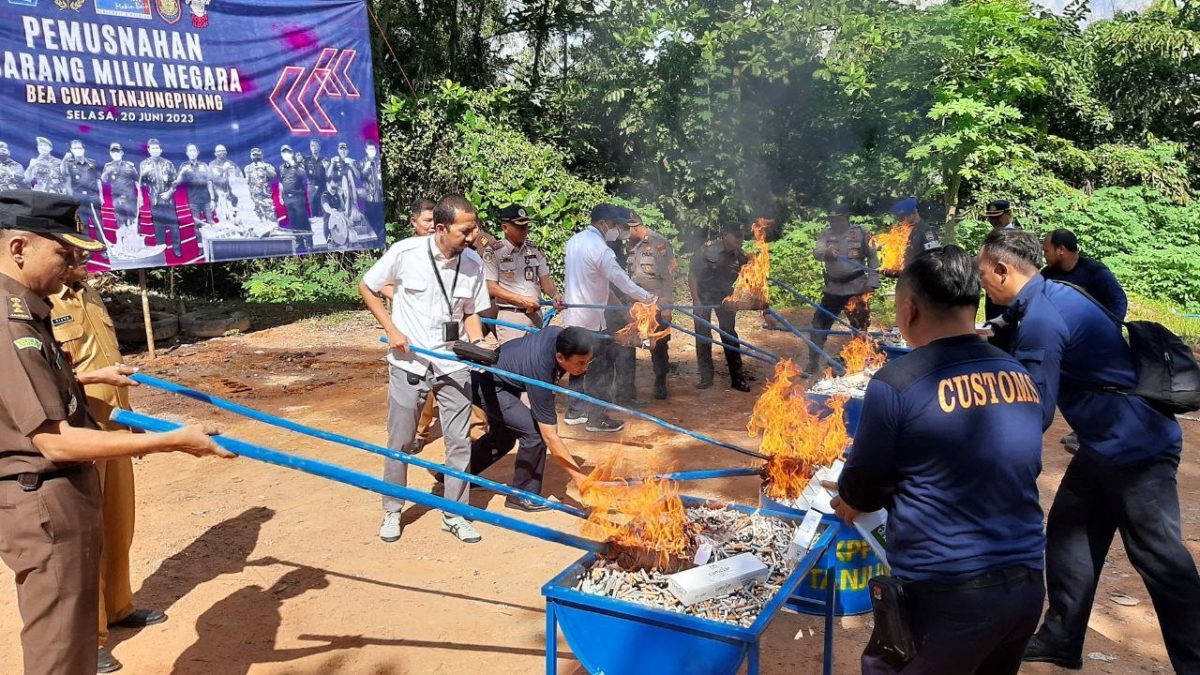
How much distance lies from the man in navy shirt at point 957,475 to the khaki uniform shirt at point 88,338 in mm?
3845

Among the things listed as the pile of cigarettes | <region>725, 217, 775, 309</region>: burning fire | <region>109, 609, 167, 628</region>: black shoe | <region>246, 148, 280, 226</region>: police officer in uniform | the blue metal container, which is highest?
<region>246, 148, 280, 226</region>: police officer in uniform

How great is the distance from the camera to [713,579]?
3.16 meters

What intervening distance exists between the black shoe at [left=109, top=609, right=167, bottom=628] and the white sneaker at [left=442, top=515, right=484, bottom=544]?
1.92 m

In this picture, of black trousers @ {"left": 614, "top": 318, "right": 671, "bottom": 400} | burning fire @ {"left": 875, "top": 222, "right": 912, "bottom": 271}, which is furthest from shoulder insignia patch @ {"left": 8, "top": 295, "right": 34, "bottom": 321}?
burning fire @ {"left": 875, "top": 222, "right": 912, "bottom": 271}

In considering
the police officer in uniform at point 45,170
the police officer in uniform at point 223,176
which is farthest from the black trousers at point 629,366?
the police officer in uniform at point 45,170

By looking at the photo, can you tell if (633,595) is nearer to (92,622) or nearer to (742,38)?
(92,622)

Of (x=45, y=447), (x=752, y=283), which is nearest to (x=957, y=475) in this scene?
(x=45, y=447)

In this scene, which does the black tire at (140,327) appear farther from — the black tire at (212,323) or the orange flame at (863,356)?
the orange flame at (863,356)

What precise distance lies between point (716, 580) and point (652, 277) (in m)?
6.68

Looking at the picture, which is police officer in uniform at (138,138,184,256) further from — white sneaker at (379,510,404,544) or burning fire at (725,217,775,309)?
burning fire at (725,217,775,309)

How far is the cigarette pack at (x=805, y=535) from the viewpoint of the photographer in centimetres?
329

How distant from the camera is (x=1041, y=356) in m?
3.64

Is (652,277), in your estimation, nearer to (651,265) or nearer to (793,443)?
(651,265)

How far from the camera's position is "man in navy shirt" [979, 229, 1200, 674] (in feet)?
11.9
